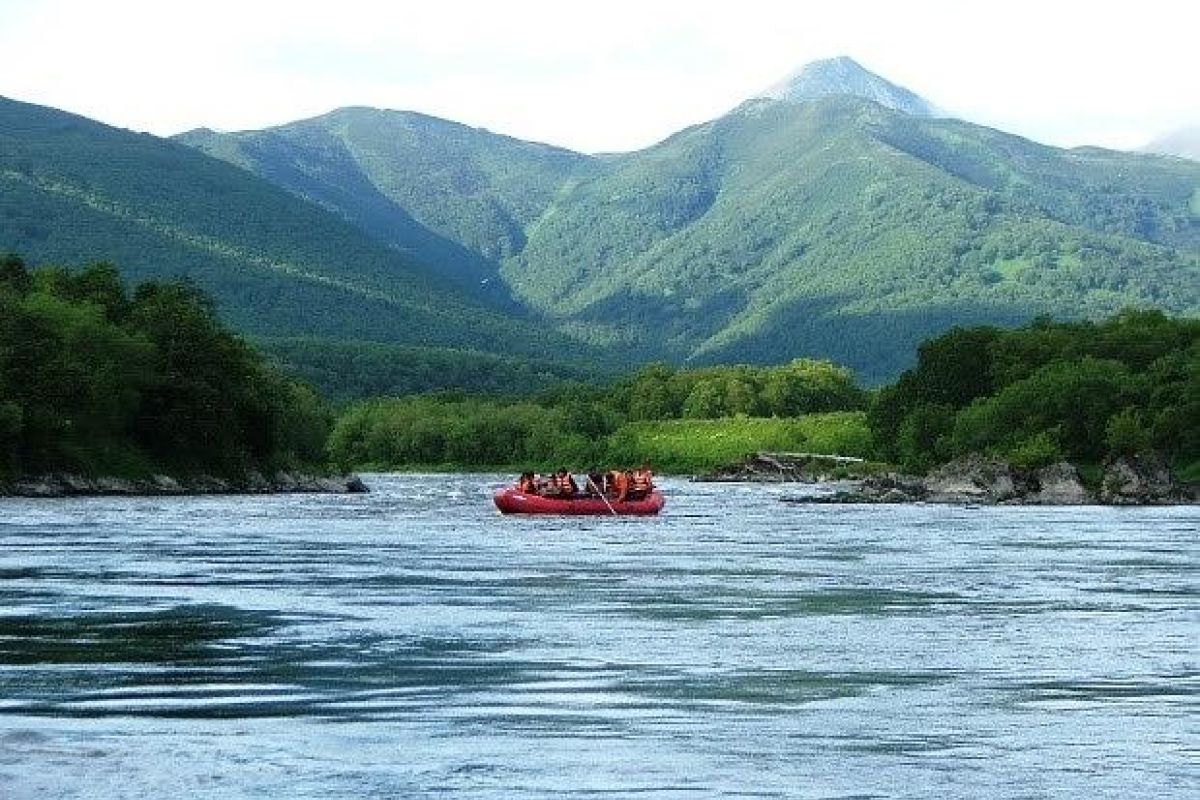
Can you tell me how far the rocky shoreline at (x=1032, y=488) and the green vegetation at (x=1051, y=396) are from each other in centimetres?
234

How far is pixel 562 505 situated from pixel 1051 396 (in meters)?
46.7

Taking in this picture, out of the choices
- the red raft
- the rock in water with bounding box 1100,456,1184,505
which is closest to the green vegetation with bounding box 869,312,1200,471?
the rock in water with bounding box 1100,456,1184,505

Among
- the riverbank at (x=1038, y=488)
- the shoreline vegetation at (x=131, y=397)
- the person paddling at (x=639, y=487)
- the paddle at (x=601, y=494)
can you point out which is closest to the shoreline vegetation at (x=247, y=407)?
the shoreline vegetation at (x=131, y=397)

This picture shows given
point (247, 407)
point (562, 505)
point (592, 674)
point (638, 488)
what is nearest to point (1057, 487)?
point (638, 488)

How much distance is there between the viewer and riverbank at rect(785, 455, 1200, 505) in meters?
125

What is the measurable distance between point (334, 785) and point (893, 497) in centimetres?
10886

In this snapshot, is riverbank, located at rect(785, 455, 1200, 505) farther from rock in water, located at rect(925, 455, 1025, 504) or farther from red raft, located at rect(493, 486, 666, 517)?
red raft, located at rect(493, 486, 666, 517)

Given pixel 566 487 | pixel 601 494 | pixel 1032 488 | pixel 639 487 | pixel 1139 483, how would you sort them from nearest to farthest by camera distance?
pixel 639 487 < pixel 601 494 < pixel 566 487 < pixel 1139 483 < pixel 1032 488

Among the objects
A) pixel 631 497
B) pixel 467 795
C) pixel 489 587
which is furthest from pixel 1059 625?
pixel 631 497

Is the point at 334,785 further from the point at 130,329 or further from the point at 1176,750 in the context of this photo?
the point at 130,329

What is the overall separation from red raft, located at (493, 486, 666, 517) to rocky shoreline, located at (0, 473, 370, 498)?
25612 mm

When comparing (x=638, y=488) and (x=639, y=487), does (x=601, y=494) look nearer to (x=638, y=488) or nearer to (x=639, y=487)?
(x=639, y=487)

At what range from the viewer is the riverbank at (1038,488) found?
125 meters

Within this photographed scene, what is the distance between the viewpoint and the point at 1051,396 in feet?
470
